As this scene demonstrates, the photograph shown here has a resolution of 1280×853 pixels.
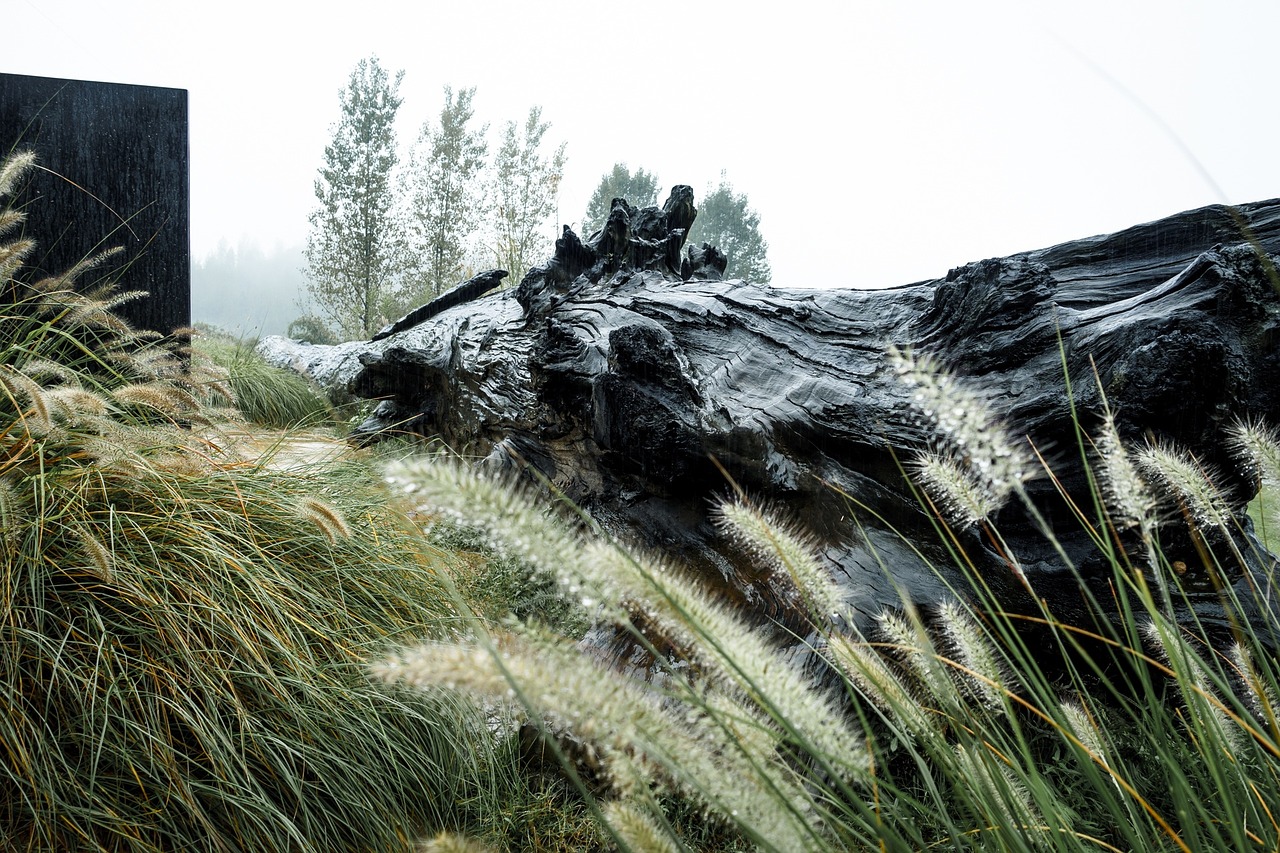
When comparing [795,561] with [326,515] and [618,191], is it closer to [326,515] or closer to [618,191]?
[326,515]

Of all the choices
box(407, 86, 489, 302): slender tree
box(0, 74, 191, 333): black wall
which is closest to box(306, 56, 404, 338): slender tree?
box(407, 86, 489, 302): slender tree

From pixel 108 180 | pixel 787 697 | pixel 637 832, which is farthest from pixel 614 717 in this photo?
pixel 108 180

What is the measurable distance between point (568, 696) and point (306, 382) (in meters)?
5.97

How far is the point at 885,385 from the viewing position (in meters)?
1.85

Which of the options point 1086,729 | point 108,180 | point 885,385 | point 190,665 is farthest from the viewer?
point 108,180

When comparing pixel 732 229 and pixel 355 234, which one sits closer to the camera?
pixel 355 234

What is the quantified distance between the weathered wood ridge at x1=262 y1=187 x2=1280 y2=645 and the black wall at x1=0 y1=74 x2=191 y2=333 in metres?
1.82

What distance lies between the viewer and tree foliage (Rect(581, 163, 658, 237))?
16.0 meters

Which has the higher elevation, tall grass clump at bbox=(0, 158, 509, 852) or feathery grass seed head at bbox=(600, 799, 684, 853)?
feathery grass seed head at bbox=(600, 799, 684, 853)

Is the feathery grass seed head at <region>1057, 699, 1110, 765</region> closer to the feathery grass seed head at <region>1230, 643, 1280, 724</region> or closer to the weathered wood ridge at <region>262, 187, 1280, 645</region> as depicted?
the feathery grass seed head at <region>1230, 643, 1280, 724</region>

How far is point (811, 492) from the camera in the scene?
6.23ft

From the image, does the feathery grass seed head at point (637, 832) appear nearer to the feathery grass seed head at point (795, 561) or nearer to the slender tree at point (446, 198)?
the feathery grass seed head at point (795, 561)

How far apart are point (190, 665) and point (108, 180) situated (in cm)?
274

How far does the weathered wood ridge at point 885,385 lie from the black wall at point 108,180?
1.82 meters
